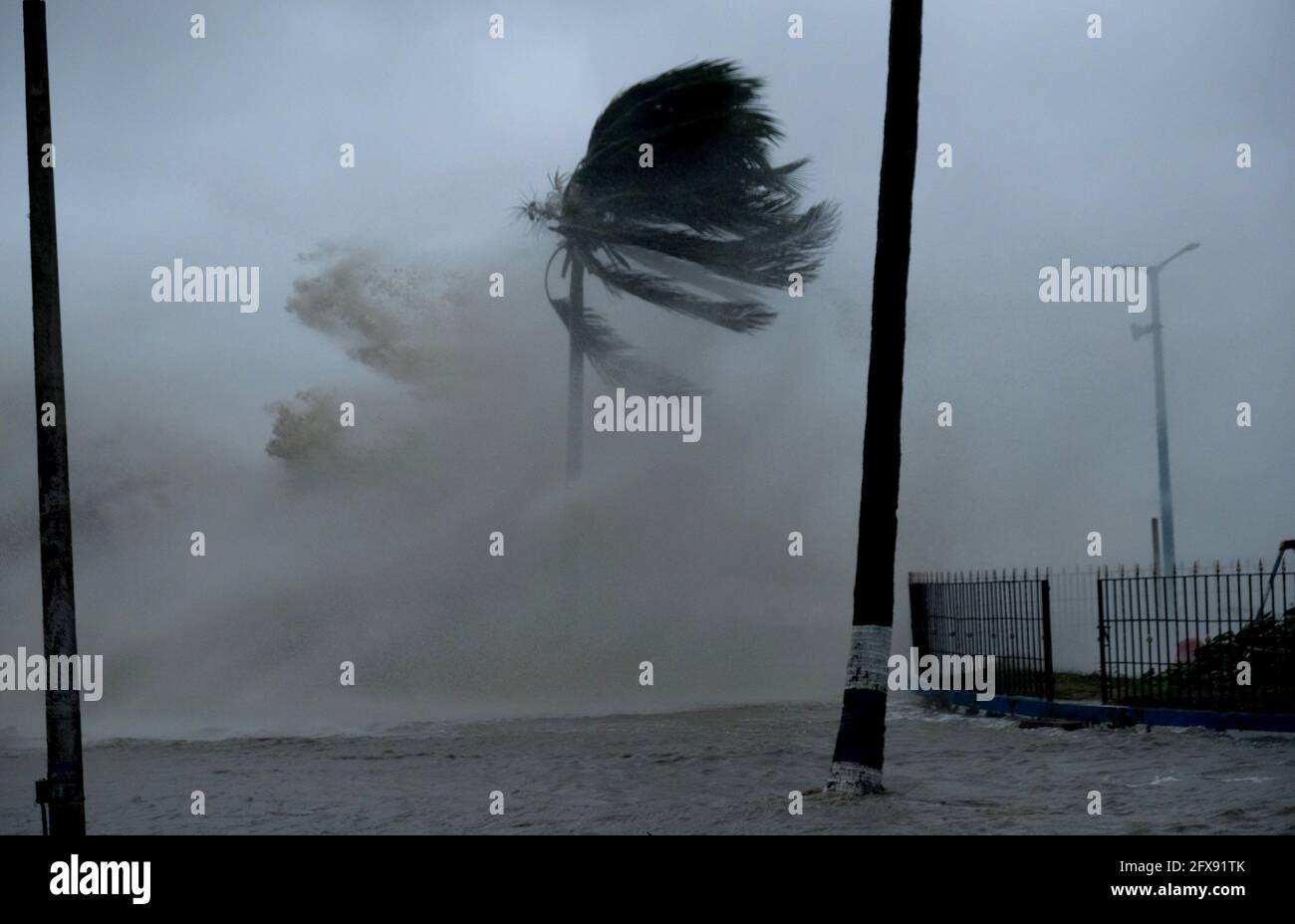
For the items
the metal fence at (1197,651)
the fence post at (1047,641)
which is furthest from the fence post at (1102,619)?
the fence post at (1047,641)

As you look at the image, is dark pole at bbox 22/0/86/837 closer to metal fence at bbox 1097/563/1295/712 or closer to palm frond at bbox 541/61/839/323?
metal fence at bbox 1097/563/1295/712

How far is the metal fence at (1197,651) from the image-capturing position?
12352 millimetres

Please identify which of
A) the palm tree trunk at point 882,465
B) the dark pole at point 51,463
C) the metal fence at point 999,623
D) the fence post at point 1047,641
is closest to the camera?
the dark pole at point 51,463

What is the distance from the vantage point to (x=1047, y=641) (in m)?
14.1

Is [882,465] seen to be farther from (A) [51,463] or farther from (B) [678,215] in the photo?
(B) [678,215]

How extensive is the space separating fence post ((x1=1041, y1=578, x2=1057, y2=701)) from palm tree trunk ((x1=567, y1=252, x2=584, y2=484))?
876 cm

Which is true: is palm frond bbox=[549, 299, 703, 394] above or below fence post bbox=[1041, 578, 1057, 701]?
above

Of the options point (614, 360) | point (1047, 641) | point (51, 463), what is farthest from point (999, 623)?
point (51, 463)

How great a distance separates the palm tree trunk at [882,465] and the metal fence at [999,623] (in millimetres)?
4786

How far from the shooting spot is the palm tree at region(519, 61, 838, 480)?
71.3ft

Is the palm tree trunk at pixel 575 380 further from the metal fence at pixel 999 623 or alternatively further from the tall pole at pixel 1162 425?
the tall pole at pixel 1162 425

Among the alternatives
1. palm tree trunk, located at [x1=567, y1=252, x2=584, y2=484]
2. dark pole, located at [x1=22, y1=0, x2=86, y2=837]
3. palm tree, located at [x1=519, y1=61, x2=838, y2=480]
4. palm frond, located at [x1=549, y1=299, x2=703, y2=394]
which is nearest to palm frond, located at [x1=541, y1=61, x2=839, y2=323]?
palm tree, located at [x1=519, y1=61, x2=838, y2=480]
